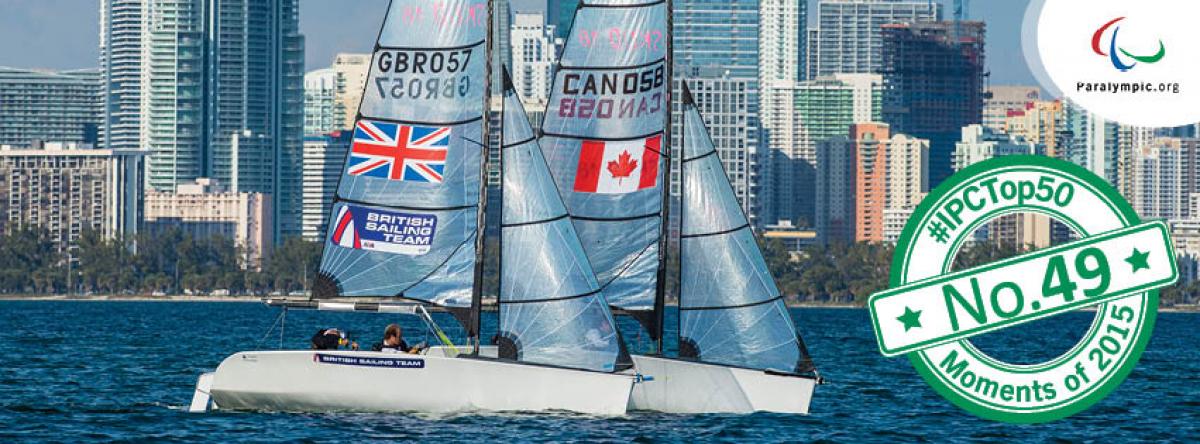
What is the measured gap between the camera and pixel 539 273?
35781 mm

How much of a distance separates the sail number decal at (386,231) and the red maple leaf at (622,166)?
3.60 m

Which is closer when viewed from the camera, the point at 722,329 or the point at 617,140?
the point at 722,329

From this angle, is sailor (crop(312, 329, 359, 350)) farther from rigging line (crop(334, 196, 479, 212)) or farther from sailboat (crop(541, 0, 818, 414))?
sailboat (crop(541, 0, 818, 414))

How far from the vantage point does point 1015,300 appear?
2547cm

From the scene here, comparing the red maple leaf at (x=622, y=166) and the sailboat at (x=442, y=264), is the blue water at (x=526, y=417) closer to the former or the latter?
the sailboat at (x=442, y=264)

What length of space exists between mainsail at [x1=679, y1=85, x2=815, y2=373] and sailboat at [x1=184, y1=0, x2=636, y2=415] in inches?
101

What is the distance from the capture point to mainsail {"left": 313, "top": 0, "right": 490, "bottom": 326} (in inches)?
1439

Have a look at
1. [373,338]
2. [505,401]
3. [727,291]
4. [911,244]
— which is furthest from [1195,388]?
[373,338]

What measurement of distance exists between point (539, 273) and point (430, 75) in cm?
373

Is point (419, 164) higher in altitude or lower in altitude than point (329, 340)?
higher

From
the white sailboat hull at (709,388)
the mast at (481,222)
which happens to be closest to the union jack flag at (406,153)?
the mast at (481,222)

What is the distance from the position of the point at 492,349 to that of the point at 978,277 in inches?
566

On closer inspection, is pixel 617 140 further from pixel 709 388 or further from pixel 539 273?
pixel 709 388

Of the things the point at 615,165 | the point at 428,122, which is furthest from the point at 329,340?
the point at 615,165
